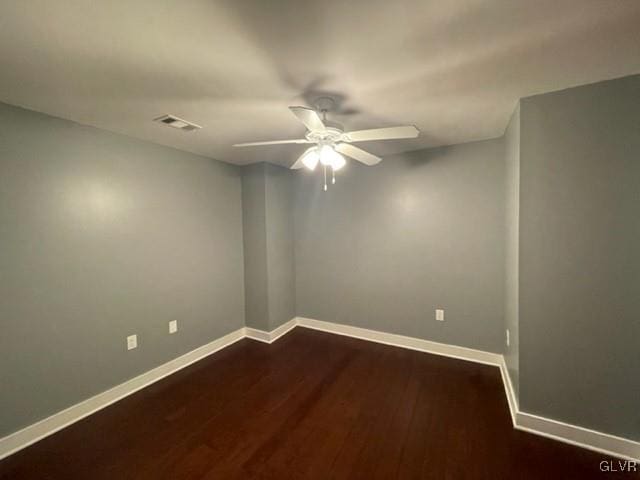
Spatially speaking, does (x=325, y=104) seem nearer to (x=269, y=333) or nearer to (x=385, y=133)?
(x=385, y=133)

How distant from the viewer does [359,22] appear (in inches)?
43.2

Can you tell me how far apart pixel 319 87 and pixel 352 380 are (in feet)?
7.85

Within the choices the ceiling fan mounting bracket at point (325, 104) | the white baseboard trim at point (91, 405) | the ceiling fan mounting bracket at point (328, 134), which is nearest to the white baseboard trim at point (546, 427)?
the ceiling fan mounting bracket at point (328, 134)

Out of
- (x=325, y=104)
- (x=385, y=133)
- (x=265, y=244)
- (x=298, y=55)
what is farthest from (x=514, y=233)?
(x=265, y=244)

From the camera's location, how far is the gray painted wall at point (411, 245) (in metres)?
2.65

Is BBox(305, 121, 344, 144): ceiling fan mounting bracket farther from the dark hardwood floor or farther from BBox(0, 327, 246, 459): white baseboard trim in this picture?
BBox(0, 327, 246, 459): white baseboard trim

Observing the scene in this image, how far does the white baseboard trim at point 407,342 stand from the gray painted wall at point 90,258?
4.68ft

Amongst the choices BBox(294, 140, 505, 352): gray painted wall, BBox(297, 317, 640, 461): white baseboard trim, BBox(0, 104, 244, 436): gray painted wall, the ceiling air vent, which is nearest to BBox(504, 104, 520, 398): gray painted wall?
BBox(297, 317, 640, 461): white baseboard trim

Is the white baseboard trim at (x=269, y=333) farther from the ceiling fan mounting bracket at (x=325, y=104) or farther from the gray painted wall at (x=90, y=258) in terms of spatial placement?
the ceiling fan mounting bracket at (x=325, y=104)

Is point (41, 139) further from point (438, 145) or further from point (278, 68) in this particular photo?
point (438, 145)

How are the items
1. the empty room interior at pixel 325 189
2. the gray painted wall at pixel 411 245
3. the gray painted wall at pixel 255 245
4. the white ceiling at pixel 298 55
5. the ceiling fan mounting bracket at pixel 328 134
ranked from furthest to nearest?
1. the gray painted wall at pixel 255 245
2. the gray painted wall at pixel 411 245
3. the ceiling fan mounting bracket at pixel 328 134
4. the empty room interior at pixel 325 189
5. the white ceiling at pixel 298 55

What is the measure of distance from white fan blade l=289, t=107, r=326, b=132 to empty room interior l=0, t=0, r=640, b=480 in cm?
1

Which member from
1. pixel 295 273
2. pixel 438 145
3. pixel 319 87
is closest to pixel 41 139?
pixel 319 87

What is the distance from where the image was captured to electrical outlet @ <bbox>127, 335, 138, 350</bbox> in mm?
2350
